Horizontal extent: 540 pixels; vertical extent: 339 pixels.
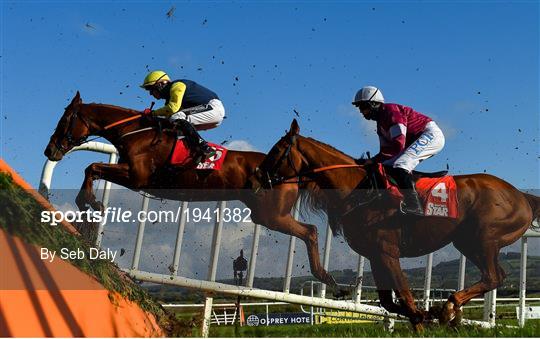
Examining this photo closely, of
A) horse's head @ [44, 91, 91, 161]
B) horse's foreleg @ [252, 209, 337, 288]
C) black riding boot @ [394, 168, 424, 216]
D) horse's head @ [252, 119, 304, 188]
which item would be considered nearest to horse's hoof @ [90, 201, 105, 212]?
horse's head @ [44, 91, 91, 161]

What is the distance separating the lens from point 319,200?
5.07 m

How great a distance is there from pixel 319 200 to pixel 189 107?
1713mm

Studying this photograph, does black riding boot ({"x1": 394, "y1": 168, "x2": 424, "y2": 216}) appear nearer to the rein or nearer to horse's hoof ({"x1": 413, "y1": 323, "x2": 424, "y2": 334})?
horse's hoof ({"x1": 413, "y1": 323, "x2": 424, "y2": 334})

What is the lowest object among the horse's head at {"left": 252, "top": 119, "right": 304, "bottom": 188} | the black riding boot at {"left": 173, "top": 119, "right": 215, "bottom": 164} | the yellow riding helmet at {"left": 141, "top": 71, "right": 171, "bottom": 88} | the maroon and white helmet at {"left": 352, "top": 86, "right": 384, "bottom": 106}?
the horse's head at {"left": 252, "top": 119, "right": 304, "bottom": 188}

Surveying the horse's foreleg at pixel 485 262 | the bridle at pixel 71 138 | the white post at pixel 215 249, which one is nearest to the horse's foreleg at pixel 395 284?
the horse's foreleg at pixel 485 262

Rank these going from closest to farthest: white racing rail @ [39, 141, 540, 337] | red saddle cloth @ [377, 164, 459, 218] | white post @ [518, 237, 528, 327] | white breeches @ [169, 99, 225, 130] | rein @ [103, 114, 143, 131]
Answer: red saddle cloth @ [377, 164, 459, 218]
white racing rail @ [39, 141, 540, 337]
rein @ [103, 114, 143, 131]
white breeches @ [169, 99, 225, 130]
white post @ [518, 237, 528, 327]

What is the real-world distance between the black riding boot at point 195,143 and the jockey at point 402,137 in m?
1.42

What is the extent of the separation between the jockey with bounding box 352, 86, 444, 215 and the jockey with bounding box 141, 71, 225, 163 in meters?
1.50

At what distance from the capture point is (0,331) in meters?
3.03

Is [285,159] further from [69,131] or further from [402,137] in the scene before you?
[69,131]

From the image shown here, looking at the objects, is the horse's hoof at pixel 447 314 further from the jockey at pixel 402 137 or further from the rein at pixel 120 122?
the rein at pixel 120 122

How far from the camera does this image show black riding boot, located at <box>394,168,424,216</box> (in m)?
4.85

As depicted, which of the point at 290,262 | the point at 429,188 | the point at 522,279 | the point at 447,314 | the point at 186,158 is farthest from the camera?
the point at 522,279

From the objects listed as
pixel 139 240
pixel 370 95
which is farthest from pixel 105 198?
pixel 370 95
